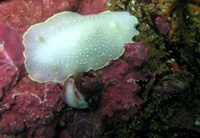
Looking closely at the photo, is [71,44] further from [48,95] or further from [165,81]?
[165,81]

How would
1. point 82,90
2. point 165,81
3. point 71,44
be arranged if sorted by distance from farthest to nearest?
point 165,81 → point 71,44 → point 82,90

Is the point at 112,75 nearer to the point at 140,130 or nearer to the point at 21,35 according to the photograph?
the point at 140,130

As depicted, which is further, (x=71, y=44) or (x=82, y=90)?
(x=71, y=44)

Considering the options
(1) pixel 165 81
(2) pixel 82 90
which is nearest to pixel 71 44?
(2) pixel 82 90

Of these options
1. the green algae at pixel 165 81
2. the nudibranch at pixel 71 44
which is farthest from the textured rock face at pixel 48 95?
the green algae at pixel 165 81

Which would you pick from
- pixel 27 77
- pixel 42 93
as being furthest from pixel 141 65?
pixel 27 77

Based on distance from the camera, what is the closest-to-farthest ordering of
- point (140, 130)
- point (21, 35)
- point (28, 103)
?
point (28, 103)
point (21, 35)
point (140, 130)
